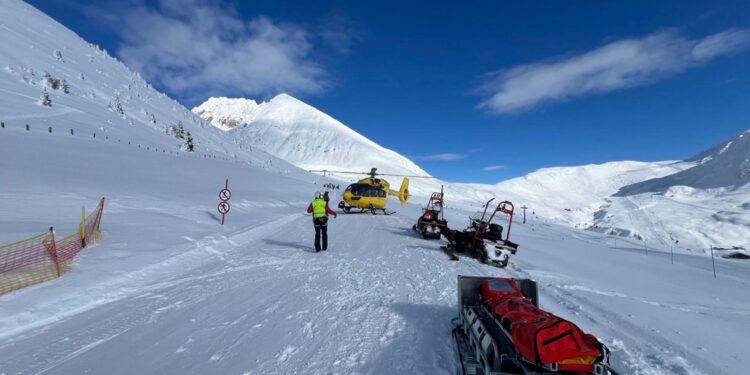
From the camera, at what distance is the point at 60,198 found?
11.9m

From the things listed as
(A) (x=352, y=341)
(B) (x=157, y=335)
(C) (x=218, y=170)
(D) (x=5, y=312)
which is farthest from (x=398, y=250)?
(C) (x=218, y=170)

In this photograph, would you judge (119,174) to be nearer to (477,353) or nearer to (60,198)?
(60,198)


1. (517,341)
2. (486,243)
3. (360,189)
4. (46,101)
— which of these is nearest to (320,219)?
(486,243)

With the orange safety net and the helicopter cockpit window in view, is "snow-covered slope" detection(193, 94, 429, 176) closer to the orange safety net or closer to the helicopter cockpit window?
the helicopter cockpit window

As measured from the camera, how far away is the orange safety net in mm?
5777

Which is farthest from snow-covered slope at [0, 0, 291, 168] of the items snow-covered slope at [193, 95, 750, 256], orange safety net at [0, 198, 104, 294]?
orange safety net at [0, 198, 104, 294]

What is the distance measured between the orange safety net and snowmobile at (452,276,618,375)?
23.6ft

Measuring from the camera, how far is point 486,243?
9.57 m

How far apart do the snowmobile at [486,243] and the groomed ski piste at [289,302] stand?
0.47 metres

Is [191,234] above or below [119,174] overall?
below

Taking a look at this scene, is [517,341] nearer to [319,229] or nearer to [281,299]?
[281,299]

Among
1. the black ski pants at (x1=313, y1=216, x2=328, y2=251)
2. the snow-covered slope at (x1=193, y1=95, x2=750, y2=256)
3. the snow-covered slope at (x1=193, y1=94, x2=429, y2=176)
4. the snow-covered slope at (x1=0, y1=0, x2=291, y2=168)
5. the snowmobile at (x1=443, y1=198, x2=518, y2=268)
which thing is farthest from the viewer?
the snow-covered slope at (x1=193, y1=94, x2=429, y2=176)

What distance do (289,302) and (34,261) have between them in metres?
5.08

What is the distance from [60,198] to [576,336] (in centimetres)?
1559
